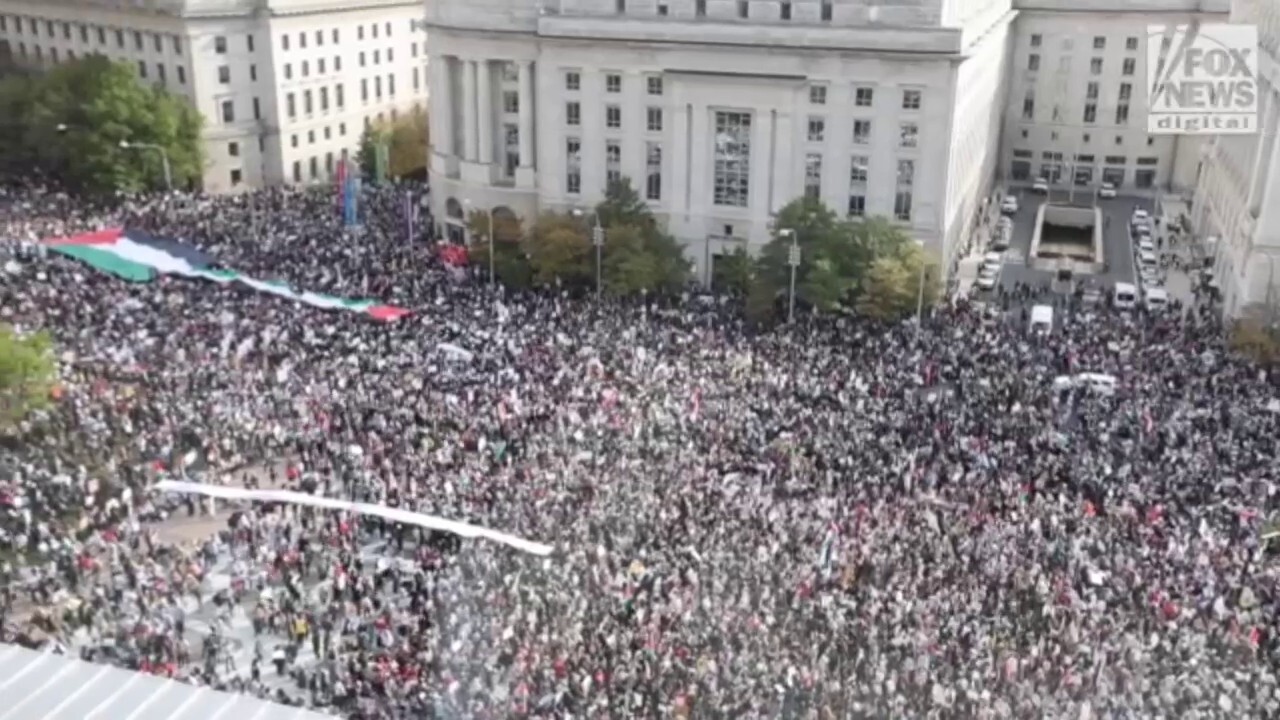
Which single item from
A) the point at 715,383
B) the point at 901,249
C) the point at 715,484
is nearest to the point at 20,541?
the point at 715,484

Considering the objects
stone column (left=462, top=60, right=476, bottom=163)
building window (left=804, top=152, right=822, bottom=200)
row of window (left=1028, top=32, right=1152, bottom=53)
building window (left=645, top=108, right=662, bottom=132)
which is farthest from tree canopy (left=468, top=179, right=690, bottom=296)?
row of window (left=1028, top=32, right=1152, bottom=53)

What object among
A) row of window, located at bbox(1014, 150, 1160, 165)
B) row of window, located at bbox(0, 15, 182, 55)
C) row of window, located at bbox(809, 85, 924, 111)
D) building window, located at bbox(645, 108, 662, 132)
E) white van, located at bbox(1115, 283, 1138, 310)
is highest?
row of window, located at bbox(809, 85, 924, 111)

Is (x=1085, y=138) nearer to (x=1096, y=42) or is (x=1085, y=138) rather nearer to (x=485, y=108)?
(x=1096, y=42)

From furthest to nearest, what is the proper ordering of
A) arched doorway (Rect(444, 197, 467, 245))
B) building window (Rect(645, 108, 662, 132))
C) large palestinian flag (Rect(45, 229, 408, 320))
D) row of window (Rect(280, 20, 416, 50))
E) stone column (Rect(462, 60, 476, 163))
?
row of window (Rect(280, 20, 416, 50))
arched doorway (Rect(444, 197, 467, 245))
stone column (Rect(462, 60, 476, 163))
building window (Rect(645, 108, 662, 132))
large palestinian flag (Rect(45, 229, 408, 320))

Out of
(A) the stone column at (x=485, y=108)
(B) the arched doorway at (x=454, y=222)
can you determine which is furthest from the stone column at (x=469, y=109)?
(B) the arched doorway at (x=454, y=222)

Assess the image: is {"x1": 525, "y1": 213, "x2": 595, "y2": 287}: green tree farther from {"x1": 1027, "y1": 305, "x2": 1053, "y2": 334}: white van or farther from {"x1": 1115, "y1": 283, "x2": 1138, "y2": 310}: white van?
{"x1": 1115, "y1": 283, "x2": 1138, "y2": 310}: white van

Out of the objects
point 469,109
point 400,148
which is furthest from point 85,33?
point 469,109
